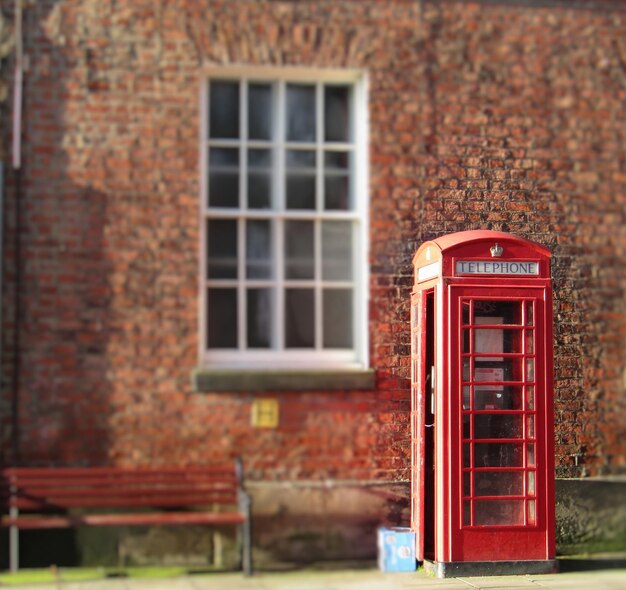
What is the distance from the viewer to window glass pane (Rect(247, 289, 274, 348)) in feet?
25.5

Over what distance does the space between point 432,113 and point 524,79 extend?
0.73 metres

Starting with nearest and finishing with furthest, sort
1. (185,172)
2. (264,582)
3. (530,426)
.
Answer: (530,426), (264,582), (185,172)

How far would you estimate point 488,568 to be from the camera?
4273 millimetres

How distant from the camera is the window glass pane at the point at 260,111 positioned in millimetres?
7820

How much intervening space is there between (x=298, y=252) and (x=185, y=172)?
105 cm

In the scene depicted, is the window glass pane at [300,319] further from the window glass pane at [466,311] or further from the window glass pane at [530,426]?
the window glass pane at [530,426]

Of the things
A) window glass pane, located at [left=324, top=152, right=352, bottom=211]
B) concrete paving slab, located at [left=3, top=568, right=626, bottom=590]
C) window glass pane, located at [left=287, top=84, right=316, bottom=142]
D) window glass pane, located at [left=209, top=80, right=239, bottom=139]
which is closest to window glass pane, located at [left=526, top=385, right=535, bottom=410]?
concrete paving slab, located at [left=3, top=568, right=626, bottom=590]

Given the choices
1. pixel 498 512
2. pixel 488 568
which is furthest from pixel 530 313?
pixel 488 568

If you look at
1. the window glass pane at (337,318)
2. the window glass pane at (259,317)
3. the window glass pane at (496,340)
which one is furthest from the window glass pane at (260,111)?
the window glass pane at (496,340)

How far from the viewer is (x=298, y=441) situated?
753 centimetres

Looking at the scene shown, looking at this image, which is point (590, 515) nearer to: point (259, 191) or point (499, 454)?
point (499, 454)

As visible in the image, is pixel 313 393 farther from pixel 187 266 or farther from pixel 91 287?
pixel 91 287

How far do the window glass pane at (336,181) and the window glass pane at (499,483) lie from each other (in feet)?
12.7

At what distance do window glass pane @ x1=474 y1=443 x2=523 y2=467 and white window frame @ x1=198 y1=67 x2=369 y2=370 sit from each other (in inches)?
130
